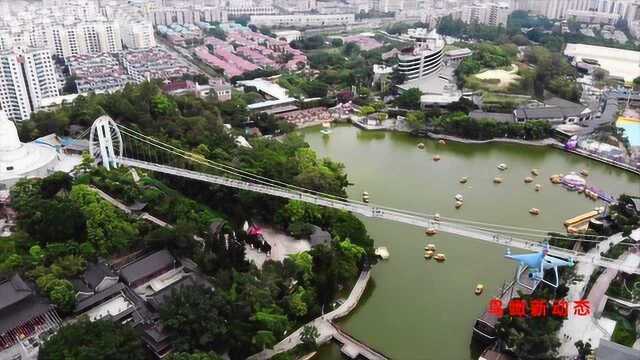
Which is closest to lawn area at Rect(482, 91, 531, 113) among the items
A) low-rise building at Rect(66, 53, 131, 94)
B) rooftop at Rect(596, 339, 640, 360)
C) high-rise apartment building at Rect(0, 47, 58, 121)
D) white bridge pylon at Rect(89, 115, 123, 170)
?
rooftop at Rect(596, 339, 640, 360)

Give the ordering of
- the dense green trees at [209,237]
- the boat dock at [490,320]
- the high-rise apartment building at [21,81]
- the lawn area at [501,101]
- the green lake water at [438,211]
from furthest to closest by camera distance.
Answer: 1. the lawn area at [501,101]
2. the high-rise apartment building at [21,81]
3. the green lake water at [438,211]
4. the boat dock at [490,320]
5. the dense green trees at [209,237]

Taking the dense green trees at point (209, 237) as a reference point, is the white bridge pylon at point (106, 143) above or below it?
above

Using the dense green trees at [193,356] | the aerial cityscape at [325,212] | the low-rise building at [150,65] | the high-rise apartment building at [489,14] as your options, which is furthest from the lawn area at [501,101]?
the high-rise apartment building at [489,14]

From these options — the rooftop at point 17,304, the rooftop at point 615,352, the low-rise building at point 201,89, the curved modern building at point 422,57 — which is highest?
the curved modern building at point 422,57

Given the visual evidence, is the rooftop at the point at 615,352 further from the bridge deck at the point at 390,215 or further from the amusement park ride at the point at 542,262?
the bridge deck at the point at 390,215

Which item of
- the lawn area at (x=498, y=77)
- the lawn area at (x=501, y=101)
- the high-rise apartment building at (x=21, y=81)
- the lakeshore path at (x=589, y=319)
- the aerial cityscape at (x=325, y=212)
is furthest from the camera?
the lawn area at (x=498, y=77)

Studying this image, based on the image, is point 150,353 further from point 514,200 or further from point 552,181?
point 552,181

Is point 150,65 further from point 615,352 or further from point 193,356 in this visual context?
point 615,352

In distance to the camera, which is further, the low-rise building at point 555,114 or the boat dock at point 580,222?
the low-rise building at point 555,114
